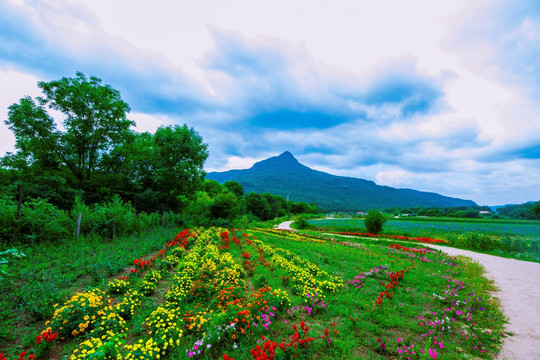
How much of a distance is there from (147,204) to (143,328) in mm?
19901

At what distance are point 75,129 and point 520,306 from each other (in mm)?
28028

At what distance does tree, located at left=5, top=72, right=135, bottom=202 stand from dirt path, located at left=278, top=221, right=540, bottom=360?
2519cm

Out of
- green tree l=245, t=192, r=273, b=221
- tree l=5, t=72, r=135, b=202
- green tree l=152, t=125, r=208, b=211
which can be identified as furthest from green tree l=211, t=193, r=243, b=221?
green tree l=245, t=192, r=273, b=221

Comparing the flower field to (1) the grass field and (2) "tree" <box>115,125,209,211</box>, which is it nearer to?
(2) "tree" <box>115,125,209,211</box>

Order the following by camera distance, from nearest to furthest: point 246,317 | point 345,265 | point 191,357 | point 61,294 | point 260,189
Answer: point 191,357, point 246,317, point 61,294, point 345,265, point 260,189

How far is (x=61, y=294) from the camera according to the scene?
15.9 ft

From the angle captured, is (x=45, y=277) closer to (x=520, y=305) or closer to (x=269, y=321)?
(x=269, y=321)

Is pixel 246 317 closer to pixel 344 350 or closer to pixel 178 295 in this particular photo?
pixel 344 350

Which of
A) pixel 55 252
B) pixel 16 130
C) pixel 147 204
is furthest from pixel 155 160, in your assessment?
pixel 55 252

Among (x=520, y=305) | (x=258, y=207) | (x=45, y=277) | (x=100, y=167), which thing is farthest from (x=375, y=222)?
(x=258, y=207)

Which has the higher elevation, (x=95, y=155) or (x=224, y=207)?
(x=95, y=155)

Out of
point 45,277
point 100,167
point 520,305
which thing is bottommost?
point 45,277

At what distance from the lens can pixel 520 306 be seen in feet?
18.2

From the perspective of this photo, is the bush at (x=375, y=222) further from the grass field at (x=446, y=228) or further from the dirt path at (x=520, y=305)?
the dirt path at (x=520, y=305)
